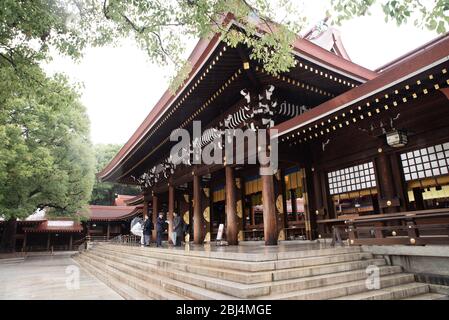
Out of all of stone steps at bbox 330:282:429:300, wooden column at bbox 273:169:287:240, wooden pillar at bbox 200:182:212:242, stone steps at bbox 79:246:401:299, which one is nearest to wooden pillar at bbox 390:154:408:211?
stone steps at bbox 79:246:401:299

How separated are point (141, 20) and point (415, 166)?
285 inches

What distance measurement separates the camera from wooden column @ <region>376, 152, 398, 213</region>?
7.51 m

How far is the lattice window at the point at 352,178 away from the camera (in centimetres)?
826

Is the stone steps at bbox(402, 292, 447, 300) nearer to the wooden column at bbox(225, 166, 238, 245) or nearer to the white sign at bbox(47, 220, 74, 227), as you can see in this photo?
the wooden column at bbox(225, 166, 238, 245)

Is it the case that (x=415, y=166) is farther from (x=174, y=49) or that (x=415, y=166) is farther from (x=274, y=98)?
(x=174, y=49)

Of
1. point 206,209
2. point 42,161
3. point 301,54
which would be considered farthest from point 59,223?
point 301,54

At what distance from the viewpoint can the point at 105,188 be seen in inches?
2094

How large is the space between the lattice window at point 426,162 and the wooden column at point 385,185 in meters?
0.36

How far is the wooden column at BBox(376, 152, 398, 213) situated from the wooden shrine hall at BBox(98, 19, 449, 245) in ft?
0.08

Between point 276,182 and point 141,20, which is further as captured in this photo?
point 276,182

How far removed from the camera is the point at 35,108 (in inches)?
874

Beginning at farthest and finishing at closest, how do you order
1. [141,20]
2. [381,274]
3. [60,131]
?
[60,131] < [141,20] < [381,274]

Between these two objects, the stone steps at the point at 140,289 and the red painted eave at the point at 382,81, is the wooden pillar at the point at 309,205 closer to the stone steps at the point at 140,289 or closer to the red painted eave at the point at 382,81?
the red painted eave at the point at 382,81
